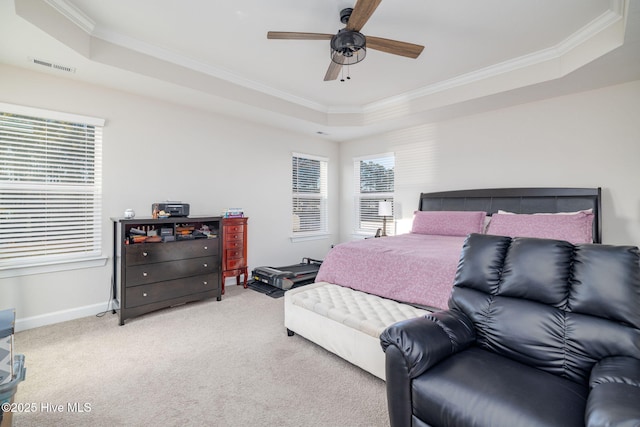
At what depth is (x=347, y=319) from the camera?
2141mm

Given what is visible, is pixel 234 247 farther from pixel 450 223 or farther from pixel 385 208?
pixel 450 223

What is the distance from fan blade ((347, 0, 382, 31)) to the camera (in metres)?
1.95

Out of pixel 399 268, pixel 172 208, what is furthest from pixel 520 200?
pixel 172 208

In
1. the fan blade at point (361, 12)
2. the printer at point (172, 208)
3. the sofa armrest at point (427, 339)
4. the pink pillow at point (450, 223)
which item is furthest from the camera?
the pink pillow at point (450, 223)

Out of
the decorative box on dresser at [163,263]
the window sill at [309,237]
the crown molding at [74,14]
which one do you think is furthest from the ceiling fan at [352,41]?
the window sill at [309,237]

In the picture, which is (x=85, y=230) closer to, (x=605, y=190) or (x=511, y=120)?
(x=511, y=120)

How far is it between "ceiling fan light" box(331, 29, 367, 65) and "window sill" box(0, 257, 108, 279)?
3.39 meters

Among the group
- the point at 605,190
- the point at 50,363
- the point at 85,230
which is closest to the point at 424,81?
the point at 605,190

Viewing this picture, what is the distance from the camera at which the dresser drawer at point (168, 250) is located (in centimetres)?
306

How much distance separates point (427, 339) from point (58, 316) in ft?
12.1

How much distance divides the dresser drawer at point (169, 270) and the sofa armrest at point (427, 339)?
2.75 meters

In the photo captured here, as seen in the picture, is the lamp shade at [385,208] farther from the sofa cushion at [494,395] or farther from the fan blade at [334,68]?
the sofa cushion at [494,395]

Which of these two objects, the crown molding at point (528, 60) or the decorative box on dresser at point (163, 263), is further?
the decorative box on dresser at point (163, 263)

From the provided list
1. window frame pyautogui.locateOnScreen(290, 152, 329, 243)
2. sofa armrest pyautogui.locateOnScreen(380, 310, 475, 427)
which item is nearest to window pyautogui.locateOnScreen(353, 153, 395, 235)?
window frame pyautogui.locateOnScreen(290, 152, 329, 243)
